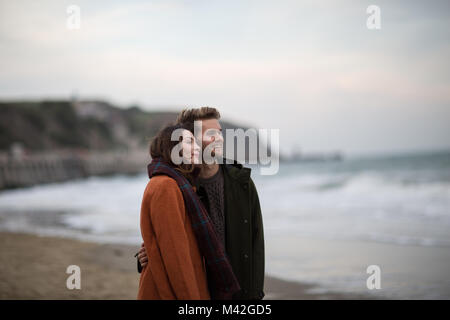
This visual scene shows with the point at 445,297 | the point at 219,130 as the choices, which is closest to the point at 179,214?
the point at 219,130

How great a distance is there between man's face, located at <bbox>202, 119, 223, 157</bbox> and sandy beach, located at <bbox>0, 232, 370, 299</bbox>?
3568mm

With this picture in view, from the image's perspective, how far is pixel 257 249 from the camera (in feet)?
9.28

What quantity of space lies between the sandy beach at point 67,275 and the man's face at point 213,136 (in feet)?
11.7

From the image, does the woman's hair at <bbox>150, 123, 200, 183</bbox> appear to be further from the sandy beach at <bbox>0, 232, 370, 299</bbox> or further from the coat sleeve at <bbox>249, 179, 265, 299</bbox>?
the sandy beach at <bbox>0, 232, 370, 299</bbox>

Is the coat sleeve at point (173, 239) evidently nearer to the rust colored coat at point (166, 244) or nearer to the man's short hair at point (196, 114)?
the rust colored coat at point (166, 244)

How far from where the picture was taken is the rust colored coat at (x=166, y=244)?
2270 mm

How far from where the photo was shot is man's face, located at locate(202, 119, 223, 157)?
277cm

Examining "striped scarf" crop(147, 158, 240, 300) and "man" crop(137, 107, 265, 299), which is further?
"man" crop(137, 107, 265, 299)

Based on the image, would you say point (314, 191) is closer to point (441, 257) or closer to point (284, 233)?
point (284, 233)

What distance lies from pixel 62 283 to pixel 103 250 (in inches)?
90.7

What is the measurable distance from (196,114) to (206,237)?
2.77 feet

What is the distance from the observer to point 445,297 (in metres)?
5.45

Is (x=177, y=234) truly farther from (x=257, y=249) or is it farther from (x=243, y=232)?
(x=257, y=249)

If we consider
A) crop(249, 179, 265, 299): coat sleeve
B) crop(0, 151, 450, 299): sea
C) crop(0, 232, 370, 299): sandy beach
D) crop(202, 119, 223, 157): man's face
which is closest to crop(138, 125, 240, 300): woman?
crop(202, 119, 223, 157): man's face
